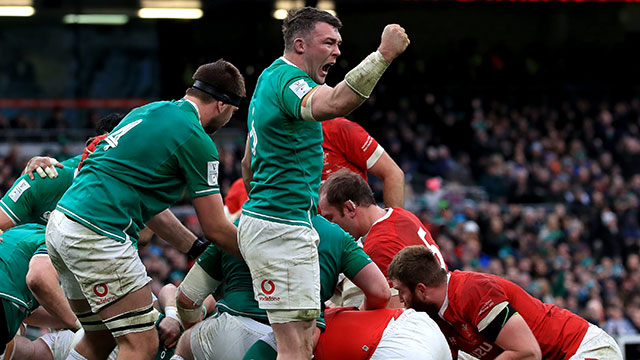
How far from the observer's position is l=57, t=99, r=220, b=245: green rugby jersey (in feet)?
15.5

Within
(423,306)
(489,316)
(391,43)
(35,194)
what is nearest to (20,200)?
(35,194)

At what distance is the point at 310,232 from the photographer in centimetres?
473

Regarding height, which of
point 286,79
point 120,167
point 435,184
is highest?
point 286,79

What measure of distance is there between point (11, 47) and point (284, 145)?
73.5 feet

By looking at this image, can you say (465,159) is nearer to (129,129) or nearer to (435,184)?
(435,184)

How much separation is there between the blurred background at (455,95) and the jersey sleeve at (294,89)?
13173 millimetres

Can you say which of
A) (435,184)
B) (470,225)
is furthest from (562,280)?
(435,184)

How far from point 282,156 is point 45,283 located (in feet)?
6.21

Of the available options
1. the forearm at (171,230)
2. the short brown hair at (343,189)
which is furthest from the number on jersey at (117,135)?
the short brown hair at (343,189)

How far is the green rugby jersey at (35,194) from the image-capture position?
6082 mm

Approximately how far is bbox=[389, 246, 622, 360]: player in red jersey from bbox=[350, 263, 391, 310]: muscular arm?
0.36 feet

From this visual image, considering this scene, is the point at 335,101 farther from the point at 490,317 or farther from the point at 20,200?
the point at 20,200

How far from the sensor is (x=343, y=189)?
227 inches

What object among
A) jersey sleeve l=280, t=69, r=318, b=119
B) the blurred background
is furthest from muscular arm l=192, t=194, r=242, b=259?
the blurred background
